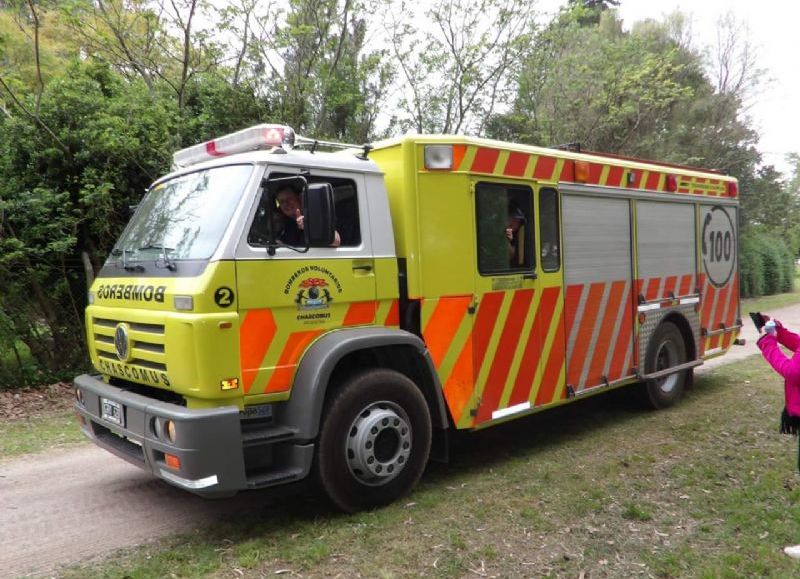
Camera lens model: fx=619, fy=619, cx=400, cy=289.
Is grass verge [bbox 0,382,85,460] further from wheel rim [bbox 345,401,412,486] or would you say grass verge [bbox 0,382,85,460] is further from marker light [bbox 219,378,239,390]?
wheel rim [bbox 345,401,412,486]

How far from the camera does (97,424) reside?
4598mm

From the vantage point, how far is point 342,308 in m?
4.39

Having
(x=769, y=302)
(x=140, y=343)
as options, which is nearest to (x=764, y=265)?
(x=769, y=302)

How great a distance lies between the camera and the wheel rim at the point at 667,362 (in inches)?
281

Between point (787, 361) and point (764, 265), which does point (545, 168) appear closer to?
point (787, 361)

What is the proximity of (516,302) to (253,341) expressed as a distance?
7.99 ft

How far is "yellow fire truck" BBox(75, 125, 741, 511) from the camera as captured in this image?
3828 mm

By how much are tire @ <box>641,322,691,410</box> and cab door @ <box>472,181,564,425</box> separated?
5.64ft

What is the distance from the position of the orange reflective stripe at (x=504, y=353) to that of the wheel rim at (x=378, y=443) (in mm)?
844

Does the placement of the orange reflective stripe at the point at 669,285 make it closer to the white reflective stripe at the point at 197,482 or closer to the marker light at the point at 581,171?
the marker light at the point at 581,171

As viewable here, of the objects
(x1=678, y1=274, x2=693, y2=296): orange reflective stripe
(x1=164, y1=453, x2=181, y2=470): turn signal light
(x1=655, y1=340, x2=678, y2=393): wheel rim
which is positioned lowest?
(x1=655, y1=340, x2=678, y2=393): wheel rim

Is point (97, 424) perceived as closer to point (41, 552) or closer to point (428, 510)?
point (41, 552)

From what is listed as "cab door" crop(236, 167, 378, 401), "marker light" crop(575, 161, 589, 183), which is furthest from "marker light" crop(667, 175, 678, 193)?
"cab door" crop(236, 167, 378, 401)

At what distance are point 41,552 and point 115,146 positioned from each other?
6.28 meters
